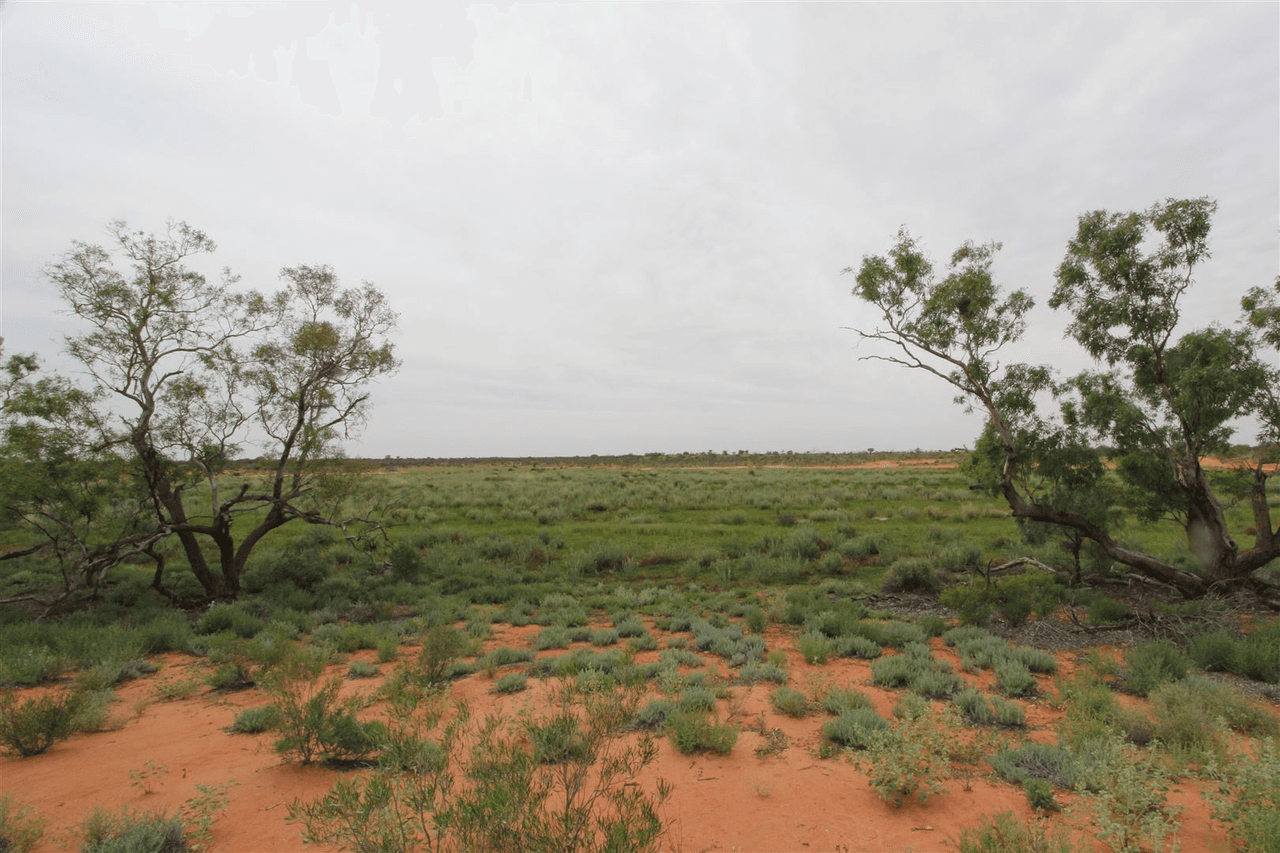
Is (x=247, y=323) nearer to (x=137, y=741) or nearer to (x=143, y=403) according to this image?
(x=143, y=403)

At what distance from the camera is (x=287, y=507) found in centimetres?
1423

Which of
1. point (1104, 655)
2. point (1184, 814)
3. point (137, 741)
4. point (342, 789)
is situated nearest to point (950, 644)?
point (1104, 655)

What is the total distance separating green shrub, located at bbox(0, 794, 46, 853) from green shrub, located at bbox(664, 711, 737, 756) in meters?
5.66

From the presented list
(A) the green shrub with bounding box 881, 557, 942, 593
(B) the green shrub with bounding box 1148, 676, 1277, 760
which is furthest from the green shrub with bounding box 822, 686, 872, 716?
(A) the green shrub with bounding box 881, 557, 942, 593

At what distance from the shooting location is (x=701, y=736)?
6219 mm

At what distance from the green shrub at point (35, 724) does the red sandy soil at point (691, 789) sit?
14 centimetres

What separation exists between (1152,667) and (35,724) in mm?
14284

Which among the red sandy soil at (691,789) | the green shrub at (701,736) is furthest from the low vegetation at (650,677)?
the red sandy soil at (691,789)

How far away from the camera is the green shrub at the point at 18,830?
14.3 ft

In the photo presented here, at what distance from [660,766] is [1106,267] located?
40.8ft

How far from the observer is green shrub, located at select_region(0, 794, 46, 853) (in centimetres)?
436

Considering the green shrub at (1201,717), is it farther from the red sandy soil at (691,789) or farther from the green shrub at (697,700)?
the green shrub at (697,700)

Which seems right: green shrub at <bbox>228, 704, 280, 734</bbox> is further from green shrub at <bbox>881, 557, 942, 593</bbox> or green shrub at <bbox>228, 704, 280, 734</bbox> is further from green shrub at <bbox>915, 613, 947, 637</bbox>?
green shrub at <bbox>881, 557, 942, 593</bbox>

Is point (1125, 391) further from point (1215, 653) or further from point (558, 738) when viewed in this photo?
A: point (558, 738)
